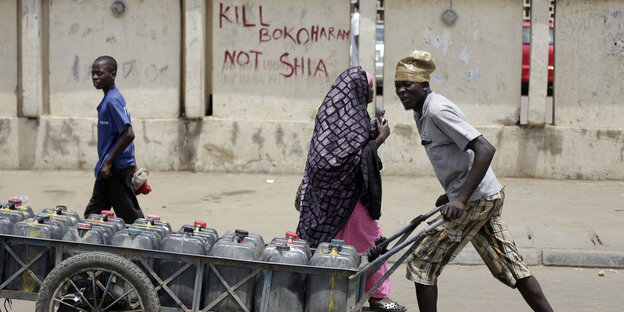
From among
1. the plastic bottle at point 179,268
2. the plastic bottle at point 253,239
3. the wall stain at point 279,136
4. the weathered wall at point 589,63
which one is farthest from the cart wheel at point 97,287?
the weathered wall at point 589,63

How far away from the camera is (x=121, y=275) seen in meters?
3.93

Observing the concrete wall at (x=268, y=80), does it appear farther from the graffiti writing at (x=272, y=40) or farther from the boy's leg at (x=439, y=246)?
the boy's leg at (x=439, y=246)

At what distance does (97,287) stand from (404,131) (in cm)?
620

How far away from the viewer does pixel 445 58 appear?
32.1 feet

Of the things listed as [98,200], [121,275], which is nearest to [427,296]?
[121,275]

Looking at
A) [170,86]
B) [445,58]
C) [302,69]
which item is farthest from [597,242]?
[170,86]

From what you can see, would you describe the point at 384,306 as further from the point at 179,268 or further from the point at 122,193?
the point at 122,193

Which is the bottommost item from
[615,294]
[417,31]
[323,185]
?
[615,294]

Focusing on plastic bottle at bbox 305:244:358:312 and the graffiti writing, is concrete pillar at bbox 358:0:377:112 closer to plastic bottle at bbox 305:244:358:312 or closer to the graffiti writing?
the graffiti writing

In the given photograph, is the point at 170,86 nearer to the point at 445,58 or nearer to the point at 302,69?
the point at 302,69

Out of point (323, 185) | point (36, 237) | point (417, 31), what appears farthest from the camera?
point (417, 31)

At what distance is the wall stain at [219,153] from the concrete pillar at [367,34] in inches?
75.4

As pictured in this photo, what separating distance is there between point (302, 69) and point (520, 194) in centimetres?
296

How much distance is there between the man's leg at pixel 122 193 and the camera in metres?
5.60
